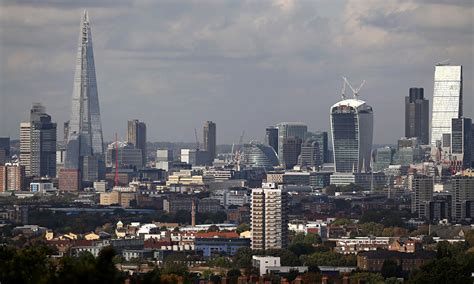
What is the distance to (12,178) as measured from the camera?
193m

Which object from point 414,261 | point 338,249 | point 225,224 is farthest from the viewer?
point 225,224

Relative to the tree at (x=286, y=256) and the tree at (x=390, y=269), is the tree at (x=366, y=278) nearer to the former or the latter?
the tree at (x=390, y=269)

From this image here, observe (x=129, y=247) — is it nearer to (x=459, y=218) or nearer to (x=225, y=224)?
(x=225, y=224)

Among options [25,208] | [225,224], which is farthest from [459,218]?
[25,208]

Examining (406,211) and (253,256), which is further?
(406,211)

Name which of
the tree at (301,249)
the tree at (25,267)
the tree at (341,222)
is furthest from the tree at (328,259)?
the tree at (25,267)

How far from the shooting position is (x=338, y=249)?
3920 inches

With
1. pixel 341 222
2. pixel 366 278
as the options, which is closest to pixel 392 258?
pixel 366 278

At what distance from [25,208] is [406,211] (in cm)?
2697

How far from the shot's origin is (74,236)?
111125 millimetres

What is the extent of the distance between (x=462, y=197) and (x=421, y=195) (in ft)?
10.5

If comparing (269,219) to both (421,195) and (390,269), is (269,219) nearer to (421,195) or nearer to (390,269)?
(390,269)

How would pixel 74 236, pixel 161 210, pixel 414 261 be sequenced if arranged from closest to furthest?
1. pixel 414 261
2. pixel 74 236
3. pixel 161 210

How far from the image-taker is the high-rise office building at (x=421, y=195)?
140525 millimetres
